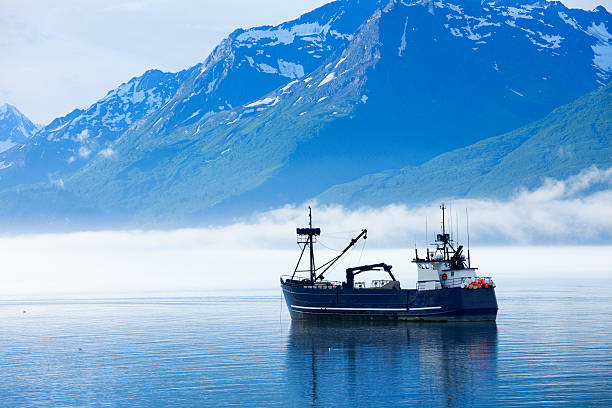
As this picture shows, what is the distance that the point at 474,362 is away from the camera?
3499 inches

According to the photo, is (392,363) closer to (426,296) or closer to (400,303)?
(426,296)

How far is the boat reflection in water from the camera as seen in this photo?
7181 centimetres

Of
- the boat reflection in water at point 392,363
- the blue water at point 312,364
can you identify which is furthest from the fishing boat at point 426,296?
the blue water at point 312,364

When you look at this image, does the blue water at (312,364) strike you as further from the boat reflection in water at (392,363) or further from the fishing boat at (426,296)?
the fishing boat at (426,296)

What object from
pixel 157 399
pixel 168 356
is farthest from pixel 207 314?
pixel 157 399

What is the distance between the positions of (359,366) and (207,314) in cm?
9016

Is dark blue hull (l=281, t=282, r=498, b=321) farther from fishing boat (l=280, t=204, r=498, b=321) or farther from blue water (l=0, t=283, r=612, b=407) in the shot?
blue water (l=0, t=283, r=612, b=407)

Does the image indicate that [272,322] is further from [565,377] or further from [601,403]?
[601,403]

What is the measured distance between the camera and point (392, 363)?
3506 inches

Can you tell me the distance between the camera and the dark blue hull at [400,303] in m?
125

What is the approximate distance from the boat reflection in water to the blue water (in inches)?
6.0

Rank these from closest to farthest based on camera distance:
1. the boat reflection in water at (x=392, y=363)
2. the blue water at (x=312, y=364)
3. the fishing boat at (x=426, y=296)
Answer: the boat reflection in water at (x=392, y=363), the blue water at (x=312, y=364), the fishing boat at (x=426, y=296)

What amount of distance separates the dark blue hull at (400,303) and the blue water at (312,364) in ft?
7.85

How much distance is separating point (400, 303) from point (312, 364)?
39.4m
